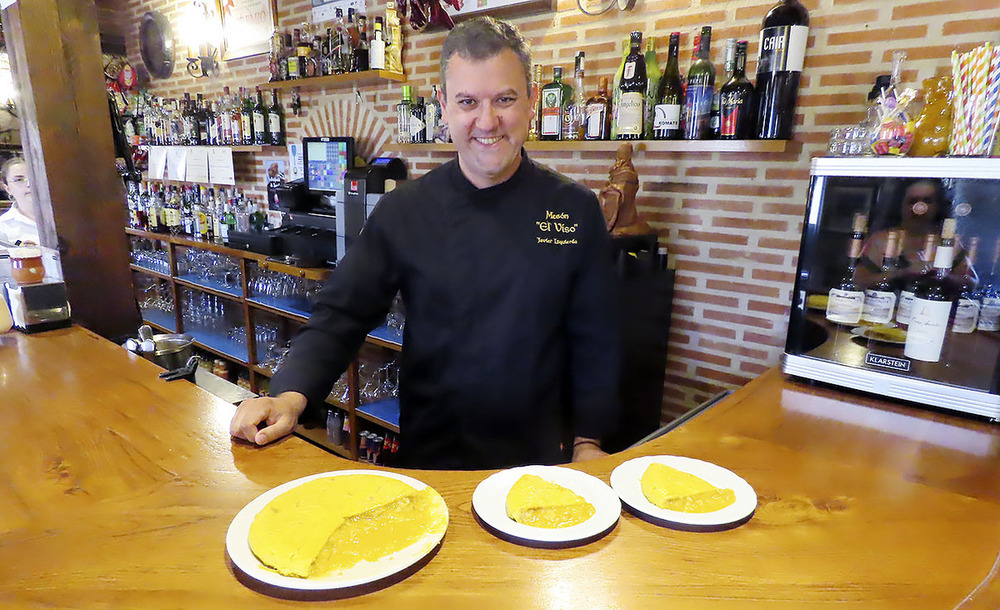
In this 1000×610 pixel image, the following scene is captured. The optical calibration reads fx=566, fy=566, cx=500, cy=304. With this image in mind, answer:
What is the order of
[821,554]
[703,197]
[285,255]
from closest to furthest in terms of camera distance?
[821,554] < [703,197] < [285,255]

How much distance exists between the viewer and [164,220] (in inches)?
184

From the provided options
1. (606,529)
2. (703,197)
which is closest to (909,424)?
(606,529)

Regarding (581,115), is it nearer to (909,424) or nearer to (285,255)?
(909,424)

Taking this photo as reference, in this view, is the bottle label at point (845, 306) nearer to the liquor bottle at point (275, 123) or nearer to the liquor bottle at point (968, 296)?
the liquor bottle at point (968, 296)

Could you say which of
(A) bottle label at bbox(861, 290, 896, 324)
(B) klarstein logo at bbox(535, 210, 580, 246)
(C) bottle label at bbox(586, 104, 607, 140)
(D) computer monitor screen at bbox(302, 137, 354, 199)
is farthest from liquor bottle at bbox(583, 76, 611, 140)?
(D) computer monitor screen at bbox(302, 137, 354, 199)

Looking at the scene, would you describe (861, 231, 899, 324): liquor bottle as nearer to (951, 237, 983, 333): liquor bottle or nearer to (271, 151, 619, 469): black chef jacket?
(951, 237, 983, 333): liquor bottle

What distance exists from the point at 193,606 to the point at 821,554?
0.90 meters

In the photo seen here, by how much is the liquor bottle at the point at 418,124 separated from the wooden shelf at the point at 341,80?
8.8 inches

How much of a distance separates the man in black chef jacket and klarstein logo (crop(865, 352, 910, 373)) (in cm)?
67

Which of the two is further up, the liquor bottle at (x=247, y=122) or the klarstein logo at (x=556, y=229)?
the liquor bottle at (x=247, y=122)

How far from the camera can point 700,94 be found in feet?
6.66

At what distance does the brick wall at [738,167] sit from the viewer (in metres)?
1.78

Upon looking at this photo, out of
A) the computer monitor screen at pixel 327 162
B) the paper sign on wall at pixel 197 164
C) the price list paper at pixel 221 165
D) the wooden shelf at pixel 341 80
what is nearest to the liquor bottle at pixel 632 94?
the wooden shelf at pixel 341 80

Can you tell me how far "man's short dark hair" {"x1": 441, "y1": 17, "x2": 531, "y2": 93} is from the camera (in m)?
1.45
